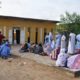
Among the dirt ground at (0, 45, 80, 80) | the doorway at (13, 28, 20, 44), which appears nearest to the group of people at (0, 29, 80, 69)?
the dirt ground at (0, 45, 80, 80)

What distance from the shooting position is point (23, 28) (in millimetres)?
32344

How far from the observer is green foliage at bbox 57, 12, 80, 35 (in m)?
25.2

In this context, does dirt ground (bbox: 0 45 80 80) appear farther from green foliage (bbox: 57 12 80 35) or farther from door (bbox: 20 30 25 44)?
door (bbox: 20 30 25 44)

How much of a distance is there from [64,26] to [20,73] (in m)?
15.3

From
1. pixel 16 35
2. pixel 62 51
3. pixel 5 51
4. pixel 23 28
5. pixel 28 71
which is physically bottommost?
pixel 28 71

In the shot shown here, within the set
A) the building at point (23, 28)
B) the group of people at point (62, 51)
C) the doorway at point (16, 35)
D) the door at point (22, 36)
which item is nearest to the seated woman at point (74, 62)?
the group of people at point (62, 51)

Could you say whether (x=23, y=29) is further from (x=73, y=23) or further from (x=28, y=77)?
(x=28, y=77)

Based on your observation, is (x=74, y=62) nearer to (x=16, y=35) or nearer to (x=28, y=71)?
(x=28, y=71)

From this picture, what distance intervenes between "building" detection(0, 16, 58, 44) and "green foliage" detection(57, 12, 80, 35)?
5823mm

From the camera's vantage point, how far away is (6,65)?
1377 centimetres

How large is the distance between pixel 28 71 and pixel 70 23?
594 inches

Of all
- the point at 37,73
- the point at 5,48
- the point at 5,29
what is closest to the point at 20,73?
the point at 37,73

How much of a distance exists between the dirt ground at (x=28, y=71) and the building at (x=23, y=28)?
1608 cm

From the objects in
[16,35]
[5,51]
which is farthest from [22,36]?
[5,51]
